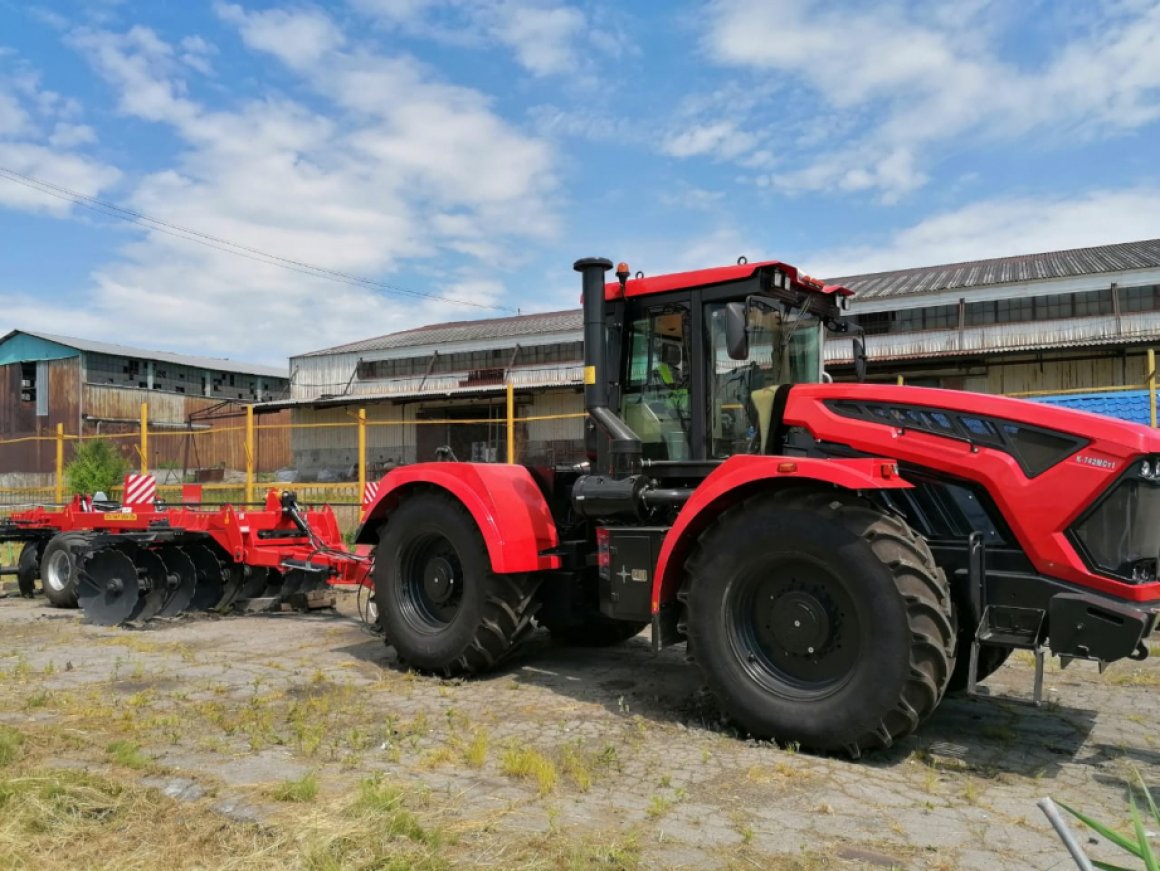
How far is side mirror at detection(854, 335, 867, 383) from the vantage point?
625 centimetres

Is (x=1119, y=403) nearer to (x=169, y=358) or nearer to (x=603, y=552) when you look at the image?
(x=603, y=552)

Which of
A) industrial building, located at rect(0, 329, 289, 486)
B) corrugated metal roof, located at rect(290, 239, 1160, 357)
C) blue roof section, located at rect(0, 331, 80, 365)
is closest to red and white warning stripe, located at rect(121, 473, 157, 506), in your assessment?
corrugated metal roof, located at rect(290, 239, 1160, 357)

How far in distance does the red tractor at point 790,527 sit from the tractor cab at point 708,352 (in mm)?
14

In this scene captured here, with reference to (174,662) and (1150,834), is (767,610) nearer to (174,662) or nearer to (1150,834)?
(1150,834)

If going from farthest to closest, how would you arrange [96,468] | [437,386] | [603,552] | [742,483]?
[437,386] → [96,468] → [603,552] → [742,483]

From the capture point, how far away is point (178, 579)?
8703 mm

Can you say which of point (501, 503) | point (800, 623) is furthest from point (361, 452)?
point (800, 623)

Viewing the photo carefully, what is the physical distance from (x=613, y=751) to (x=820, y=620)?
48.2 inches

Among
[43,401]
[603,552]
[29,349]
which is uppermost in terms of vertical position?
[29,349]

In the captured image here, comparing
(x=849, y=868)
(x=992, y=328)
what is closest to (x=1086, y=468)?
(x=849, y=868)

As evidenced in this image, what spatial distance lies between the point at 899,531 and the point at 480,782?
229cm

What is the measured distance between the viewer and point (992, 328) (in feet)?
82.4

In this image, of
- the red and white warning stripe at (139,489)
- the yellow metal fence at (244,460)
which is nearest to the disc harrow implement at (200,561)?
the yellow metal fence at (244,460)

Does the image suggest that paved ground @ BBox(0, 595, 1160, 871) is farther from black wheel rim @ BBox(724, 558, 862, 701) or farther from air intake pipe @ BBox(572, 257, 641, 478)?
air intake pipe @ BBox(572, 257, 641, 478)
